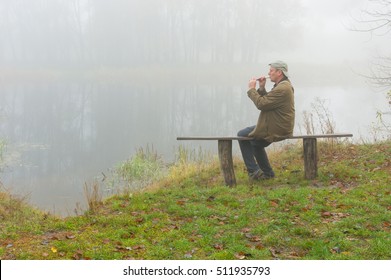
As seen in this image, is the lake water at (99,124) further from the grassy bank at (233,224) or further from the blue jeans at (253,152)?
the blue jeans at (253,152)

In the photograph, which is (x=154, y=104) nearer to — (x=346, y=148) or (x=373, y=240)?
(x=346, y=148)

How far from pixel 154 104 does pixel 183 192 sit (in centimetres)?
2425

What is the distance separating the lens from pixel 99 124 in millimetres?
24641

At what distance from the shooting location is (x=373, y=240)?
5449 millimetres

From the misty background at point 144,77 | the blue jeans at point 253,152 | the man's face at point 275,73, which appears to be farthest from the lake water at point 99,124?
the man's face at point 275,73

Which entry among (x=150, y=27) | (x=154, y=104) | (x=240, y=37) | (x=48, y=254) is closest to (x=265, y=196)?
(x=48, y=254)

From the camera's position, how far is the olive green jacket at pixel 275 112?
27.1ft

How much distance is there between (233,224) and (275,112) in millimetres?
2777

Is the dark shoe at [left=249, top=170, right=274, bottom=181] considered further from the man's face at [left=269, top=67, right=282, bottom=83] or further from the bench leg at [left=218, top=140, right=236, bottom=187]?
the man's face at [left=269, top=67, right=282, bottom=83]

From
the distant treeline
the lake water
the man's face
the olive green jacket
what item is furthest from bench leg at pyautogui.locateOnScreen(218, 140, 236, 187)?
the distant treeline

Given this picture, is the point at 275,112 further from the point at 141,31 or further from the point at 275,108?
the point at 141,31

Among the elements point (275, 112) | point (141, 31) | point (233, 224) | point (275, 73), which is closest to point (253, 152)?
point (275, 112)

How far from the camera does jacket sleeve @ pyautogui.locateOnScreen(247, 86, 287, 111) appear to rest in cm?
823

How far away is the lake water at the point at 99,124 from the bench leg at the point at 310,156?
14.5 feet
